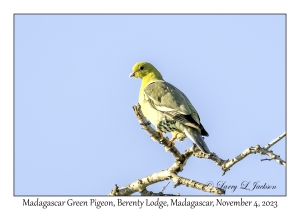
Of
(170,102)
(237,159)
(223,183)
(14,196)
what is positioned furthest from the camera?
(170,102)

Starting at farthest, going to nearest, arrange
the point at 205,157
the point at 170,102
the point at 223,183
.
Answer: the point at 170,102
the point at 223,183
the point at 205,157

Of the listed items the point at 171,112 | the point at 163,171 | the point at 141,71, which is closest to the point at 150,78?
the point at 141,71

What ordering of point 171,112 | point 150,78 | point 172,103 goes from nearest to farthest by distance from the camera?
point 171,112 → point 172,103 → point 150,78

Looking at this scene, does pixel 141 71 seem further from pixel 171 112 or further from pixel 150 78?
pixel 171 112

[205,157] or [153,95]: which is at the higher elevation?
[153,95]

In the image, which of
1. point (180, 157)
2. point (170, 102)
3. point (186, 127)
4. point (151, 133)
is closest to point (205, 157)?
point (180, 157)

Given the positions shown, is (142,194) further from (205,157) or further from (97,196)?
(205,157)

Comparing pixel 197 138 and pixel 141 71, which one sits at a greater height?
pixel 141 71
